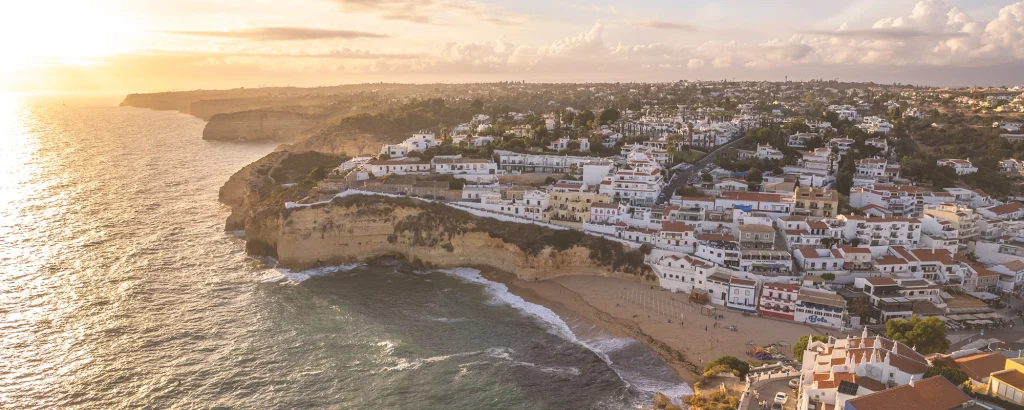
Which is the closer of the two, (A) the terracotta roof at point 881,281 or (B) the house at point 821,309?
(B) the house at point 821,309

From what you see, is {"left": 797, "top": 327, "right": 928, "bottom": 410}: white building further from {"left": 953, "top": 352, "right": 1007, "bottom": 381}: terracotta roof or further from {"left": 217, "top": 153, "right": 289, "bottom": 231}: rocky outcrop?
{"left": 217, "top": 153, "right": 289, "bottom": 231}: rocky outcrop

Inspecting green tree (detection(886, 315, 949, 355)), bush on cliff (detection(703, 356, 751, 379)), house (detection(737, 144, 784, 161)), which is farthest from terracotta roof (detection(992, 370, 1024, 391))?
house (detection(737, 144, 784, 161))

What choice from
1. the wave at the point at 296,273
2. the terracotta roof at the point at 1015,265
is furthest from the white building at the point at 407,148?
the terracotta roof at the point at 1015,265

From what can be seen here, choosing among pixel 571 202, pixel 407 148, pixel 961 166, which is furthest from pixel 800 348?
pixel 407 148

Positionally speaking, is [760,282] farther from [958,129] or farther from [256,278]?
[958,129]

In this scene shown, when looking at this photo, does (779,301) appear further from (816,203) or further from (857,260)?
(816,203)

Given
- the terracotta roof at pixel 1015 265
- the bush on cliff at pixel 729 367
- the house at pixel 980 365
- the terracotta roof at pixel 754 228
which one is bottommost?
the bush on cliff at pixel 729 367

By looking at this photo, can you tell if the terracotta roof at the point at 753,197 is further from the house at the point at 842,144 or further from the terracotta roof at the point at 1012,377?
the terracotta roof at the point at 1012,377
